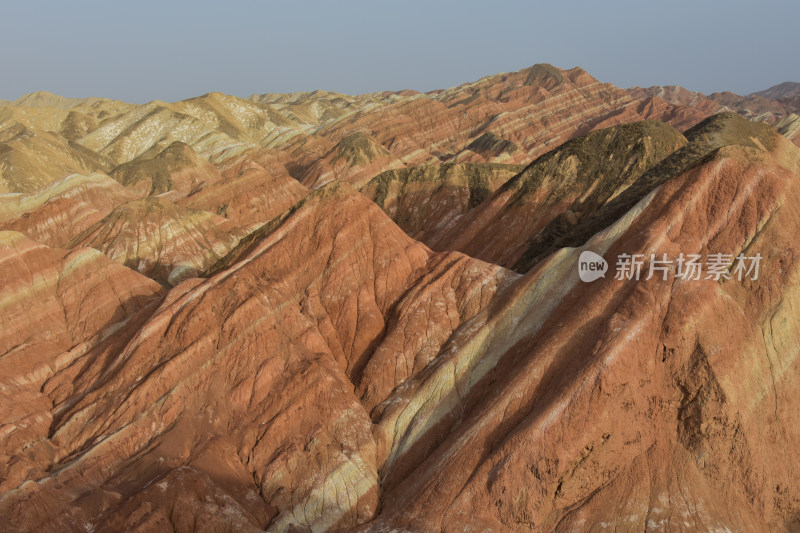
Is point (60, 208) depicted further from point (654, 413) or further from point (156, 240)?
point (654, 413)

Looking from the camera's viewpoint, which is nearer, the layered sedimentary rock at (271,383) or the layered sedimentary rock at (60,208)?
the layered sedimentary rock at (271,383)

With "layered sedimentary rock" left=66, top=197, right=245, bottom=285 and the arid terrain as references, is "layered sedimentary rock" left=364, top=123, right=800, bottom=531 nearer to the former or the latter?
the arid terrain

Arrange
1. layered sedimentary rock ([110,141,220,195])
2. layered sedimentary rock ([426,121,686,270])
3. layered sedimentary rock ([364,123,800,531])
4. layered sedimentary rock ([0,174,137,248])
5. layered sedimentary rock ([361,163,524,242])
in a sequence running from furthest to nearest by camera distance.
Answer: layered sedimentary rock ([110,141,220,195]) → layered sedimentary rock ([361,163,524,242]) → layered sedimentary rock ([0,174,137,248]) → layered sedimentary rock ([426,121,686,270]) → layered sedimentary rock ([364,123,800,531])

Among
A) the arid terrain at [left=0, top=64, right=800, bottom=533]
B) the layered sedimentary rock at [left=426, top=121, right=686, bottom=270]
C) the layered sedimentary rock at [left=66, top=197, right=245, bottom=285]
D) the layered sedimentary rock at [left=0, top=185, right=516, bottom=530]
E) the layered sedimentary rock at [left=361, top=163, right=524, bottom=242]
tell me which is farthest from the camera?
the layered sedimentary rock at [left=361, top=163, right=524, bottom=242]

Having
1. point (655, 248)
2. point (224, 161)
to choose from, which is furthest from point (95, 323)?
point (224, 161)

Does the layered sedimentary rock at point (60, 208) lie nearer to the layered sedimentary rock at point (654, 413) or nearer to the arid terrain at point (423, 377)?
the arid terrain at point (423, 377)

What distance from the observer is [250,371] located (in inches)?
1390

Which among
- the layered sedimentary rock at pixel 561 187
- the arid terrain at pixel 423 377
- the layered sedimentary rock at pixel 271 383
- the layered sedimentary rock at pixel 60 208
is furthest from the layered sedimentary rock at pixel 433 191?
the layered sedimentary rock at pixel 271 383

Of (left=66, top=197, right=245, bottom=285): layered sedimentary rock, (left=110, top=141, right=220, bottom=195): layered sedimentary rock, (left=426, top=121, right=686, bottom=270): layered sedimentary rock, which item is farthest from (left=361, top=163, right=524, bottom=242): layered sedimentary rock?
(left=110, top=141, right=220, bottom=195): layered sedimentary rock

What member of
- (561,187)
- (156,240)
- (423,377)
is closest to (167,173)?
(156,240)

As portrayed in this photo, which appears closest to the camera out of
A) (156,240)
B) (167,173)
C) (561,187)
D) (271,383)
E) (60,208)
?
(271,383)

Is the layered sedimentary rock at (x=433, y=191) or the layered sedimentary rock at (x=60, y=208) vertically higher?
the layered sedimentary rock at (x=60, y=208)

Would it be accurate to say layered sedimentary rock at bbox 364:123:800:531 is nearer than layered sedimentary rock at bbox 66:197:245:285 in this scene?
Yes

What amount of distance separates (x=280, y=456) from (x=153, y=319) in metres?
11.8
